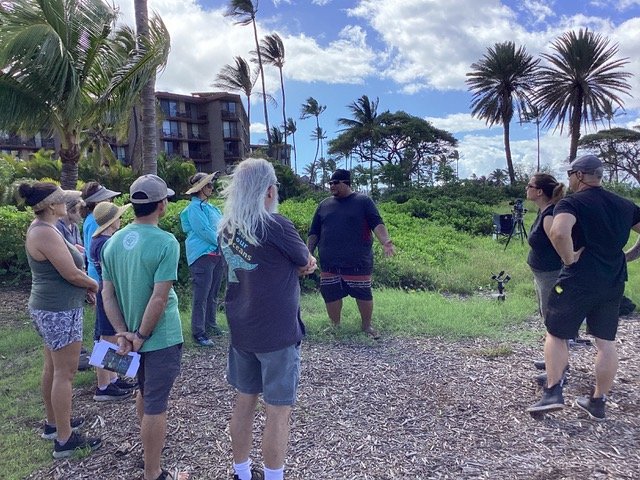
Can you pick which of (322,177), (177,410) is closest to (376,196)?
(322,177)

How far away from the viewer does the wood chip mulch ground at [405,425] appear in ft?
10.6

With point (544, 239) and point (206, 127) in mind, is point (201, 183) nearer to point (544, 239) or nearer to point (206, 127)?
point (544, 239)

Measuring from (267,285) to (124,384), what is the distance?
7.98ft

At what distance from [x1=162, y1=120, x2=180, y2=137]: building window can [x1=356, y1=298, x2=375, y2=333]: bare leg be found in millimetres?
49158

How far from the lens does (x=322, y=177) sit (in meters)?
54.7

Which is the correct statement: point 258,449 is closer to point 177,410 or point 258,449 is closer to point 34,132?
point 177,410

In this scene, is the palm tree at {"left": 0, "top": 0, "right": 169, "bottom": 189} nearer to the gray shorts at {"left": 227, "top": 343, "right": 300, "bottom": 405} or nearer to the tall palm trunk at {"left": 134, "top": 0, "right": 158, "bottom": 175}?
the tall palm trunk at {"left": 134, "top": 0, "right": 158, "bottom": 175}

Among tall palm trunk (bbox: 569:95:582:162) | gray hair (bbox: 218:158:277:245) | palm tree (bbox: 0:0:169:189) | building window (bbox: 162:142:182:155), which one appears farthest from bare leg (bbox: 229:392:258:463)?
building window (bbox: 162:142:182:155)

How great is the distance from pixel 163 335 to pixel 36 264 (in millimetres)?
1123

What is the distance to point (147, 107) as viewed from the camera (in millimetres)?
9156

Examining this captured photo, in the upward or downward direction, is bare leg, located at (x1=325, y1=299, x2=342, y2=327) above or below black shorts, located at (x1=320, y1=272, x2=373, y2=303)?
below

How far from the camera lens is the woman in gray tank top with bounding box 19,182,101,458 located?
3.38m

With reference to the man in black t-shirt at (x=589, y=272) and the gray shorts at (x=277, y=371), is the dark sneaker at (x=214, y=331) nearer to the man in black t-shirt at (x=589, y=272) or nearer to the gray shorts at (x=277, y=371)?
the gray shorts at (x=277, y=371)

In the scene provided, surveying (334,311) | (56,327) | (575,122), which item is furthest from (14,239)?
(575,122)
